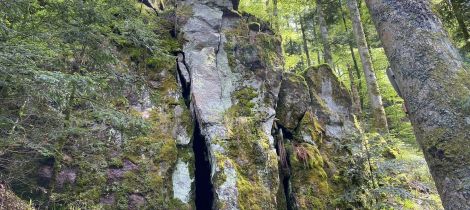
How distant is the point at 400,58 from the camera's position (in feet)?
7.32

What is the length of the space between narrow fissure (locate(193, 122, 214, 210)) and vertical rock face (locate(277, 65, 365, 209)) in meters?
1.80

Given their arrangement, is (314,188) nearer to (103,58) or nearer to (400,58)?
(103,58)

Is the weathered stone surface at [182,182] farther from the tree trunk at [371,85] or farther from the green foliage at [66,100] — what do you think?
the tree trunk at [371,85]

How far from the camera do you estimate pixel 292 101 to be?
930 centimetres

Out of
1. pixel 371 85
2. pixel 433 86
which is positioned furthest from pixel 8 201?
pixel 371 85

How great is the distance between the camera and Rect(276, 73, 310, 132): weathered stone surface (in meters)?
9.07

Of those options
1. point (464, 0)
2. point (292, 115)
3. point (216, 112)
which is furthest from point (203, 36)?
point (464, 0)

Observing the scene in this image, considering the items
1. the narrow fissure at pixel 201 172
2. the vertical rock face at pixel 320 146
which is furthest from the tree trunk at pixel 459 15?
the narrow fissure at pixel 201 172

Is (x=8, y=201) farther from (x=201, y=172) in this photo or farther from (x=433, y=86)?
(x=433, y=86)

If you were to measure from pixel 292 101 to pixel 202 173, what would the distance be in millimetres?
3208

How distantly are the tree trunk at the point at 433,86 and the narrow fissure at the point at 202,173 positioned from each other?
5.54 metres

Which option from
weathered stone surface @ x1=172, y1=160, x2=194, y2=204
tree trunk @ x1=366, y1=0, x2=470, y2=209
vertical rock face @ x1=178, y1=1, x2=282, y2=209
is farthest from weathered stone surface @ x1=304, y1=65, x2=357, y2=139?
tree trunk @ x1=366, y1=0, x2=470, y2=209

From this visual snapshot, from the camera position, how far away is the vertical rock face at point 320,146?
26.3ft

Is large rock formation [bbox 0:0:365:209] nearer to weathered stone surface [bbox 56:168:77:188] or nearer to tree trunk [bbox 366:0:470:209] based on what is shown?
weathered stone surface [bbox 56:168:77:188]
